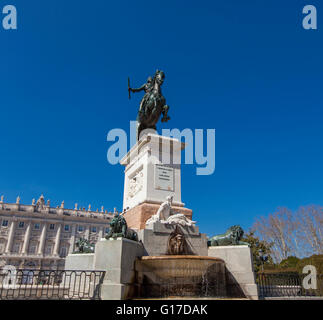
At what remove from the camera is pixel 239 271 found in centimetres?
966

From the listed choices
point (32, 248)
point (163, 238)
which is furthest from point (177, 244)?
point (32, 248)

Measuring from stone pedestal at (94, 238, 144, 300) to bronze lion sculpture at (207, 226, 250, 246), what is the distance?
11.0 feet

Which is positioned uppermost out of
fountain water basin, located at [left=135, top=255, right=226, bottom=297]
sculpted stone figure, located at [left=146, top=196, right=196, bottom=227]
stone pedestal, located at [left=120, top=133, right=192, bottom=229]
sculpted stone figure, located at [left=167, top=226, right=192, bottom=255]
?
stone pedestal, located at [left=120, top=133, right=192, bottom=229]

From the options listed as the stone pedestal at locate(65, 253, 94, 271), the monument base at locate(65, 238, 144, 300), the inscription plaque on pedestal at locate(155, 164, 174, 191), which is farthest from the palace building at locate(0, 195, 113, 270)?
the monument base at locate(65, 238, 144, 300)

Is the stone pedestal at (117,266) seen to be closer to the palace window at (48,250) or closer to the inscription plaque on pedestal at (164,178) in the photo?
the inscription plaque on pedestal at (164,178)

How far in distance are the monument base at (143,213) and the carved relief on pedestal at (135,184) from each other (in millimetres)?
1144

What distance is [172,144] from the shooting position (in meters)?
13.1

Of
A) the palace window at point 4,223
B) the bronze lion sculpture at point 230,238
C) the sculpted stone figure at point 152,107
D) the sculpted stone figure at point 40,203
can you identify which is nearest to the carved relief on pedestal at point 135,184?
the sculpted stone figure at point 152,107

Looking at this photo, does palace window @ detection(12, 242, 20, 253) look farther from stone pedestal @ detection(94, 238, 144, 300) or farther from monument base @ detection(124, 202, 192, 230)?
stone pedestal @ detection(94, 238, 144, 300)

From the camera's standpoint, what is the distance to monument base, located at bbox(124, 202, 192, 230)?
10876 millimetres

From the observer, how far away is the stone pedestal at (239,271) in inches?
370

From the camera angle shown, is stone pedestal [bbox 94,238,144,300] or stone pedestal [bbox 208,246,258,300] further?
stone pedestal [bbox 208,246,258,300]
